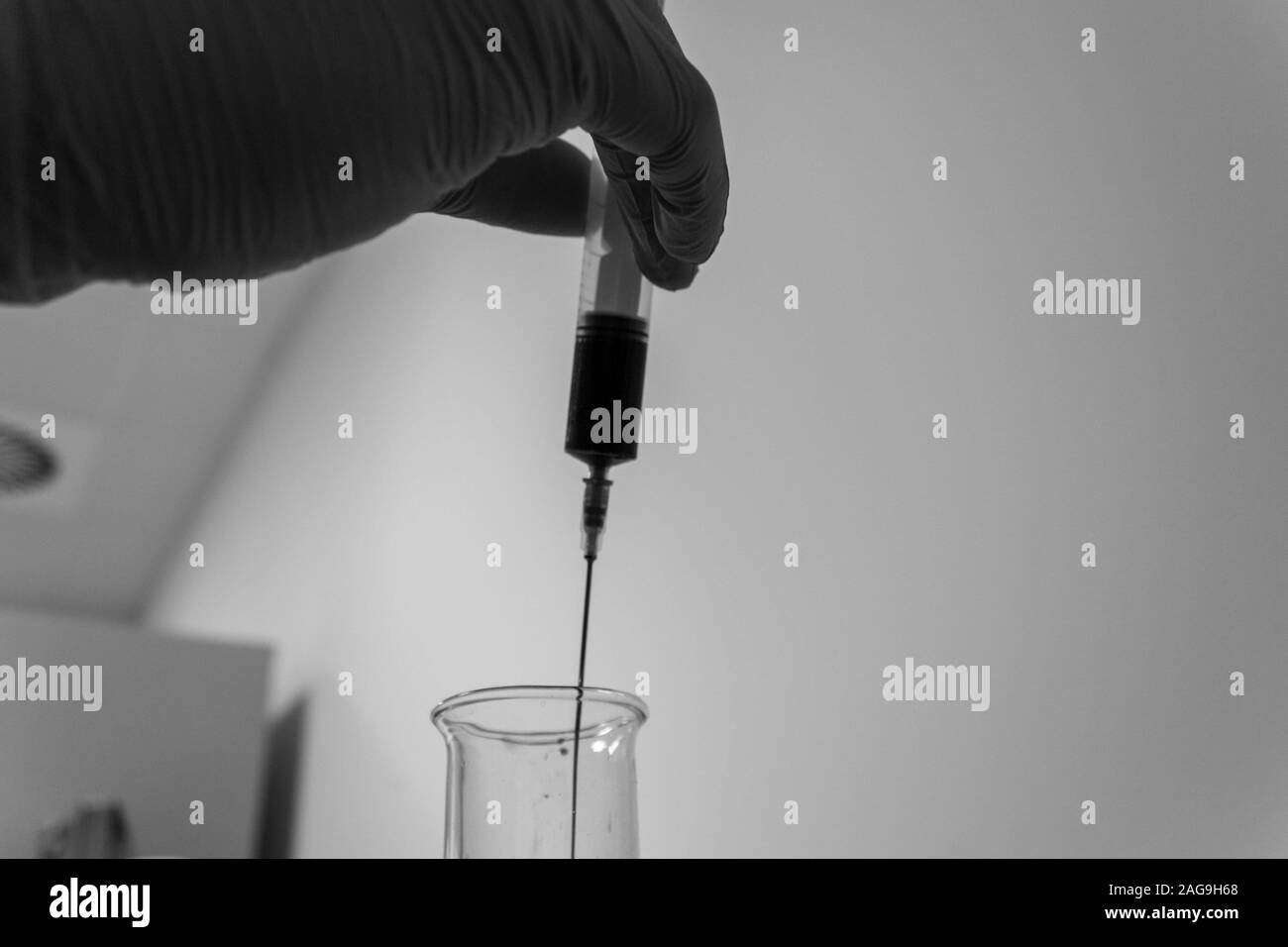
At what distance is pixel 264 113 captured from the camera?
1.45ft

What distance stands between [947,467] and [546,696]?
1.06 feet

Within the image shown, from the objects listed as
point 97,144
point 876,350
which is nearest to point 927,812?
point 876,350

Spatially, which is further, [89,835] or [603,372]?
[89,835]

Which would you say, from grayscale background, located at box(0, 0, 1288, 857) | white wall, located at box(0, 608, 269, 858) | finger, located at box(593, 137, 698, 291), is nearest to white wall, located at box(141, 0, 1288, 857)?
grayscale background, located at box(0, 0, 1288, 857)

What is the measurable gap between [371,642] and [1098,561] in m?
1.17

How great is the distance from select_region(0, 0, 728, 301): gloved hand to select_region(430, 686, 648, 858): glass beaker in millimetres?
240

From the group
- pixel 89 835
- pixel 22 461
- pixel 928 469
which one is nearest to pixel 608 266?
pixel 928 469

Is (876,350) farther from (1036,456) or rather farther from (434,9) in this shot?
(434,9)

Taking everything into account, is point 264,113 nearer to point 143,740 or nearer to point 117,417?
point 143,740

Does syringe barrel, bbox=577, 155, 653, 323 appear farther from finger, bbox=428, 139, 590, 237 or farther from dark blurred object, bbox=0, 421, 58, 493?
dark blurred object, bbox=0, 421, 58, 493

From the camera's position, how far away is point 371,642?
5.19 ft

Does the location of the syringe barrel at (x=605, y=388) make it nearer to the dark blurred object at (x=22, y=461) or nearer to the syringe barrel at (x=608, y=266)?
the syringe barrel at (x=608, y=266)

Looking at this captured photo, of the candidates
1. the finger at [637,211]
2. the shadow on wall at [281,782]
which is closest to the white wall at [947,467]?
the finger at [637,211]

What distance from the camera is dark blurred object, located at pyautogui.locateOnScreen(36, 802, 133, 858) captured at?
1.76 meters
